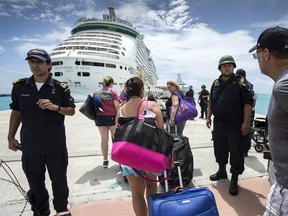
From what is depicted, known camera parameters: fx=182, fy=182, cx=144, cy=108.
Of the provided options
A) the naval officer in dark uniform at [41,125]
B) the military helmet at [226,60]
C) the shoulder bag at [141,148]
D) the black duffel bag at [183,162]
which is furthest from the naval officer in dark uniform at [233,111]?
the naval officer in dark uniform at [41,125]

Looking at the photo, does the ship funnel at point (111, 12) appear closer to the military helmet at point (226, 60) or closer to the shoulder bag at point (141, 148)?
the military helmet at point (226, 60)

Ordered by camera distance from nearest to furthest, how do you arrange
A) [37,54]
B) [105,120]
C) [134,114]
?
[134,114]
[37,54]
[105,120]

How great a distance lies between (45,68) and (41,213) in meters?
1.76

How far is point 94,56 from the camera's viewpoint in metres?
27.1

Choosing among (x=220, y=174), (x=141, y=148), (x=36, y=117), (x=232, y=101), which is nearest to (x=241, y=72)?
(x=232, y=101)

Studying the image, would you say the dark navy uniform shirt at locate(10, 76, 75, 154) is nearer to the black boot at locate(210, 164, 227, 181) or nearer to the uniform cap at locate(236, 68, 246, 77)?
the black boot at locate(210, 164, 227, 181)

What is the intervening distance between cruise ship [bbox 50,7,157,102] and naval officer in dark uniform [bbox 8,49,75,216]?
24.6 metres

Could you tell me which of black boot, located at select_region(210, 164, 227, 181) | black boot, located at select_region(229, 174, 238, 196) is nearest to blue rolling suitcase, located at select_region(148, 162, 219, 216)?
black boot, located at select_region(229, 174, 238, 196)

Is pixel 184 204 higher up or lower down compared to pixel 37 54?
lower down

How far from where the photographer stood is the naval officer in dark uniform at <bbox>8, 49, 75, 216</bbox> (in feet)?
6.56

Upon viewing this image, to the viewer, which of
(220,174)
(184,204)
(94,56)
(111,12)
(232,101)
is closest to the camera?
(184,204)

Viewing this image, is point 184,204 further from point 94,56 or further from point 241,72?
point 94,56

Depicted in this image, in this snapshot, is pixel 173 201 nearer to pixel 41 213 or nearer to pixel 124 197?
pixel 124 197

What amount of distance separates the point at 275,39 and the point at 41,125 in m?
2.25
